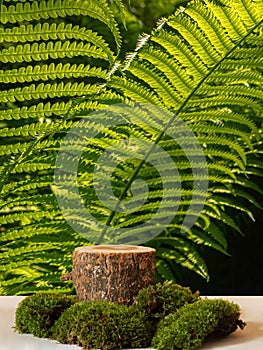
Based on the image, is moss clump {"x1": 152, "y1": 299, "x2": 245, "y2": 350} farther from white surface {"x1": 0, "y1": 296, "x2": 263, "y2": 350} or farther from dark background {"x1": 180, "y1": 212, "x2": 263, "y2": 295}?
dark background {"x1": 180, "y1": 212, "x2": 263, "y2": 295}

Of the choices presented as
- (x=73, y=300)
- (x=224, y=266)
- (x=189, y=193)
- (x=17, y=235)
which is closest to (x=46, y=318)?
(x=73, y=300)

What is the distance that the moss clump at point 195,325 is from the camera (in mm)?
608

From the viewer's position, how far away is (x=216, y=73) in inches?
35.4

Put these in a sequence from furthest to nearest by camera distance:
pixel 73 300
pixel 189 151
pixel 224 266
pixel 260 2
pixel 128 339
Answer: pixel 224 266 < pixel 189 151 < pixel 260 2 < pixel 73 300 < pixel 128 339

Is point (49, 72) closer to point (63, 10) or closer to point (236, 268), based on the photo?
point (63, 10)

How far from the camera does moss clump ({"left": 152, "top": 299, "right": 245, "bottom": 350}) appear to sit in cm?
61

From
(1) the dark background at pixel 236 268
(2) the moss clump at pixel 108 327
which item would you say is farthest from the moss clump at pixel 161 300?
(1) the dark background at pixel 236 268

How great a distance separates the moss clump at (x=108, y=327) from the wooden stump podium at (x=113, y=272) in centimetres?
3

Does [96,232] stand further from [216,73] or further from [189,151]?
[216,73]

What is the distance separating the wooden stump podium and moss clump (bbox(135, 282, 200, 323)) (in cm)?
1

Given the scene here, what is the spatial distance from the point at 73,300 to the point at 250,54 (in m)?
0.40

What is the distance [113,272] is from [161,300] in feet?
0.20

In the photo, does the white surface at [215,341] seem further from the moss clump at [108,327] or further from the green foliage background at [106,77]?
the green foliage background at [106,77]

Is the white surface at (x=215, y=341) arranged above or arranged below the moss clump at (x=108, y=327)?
below
